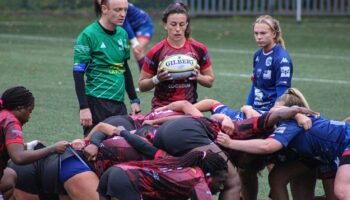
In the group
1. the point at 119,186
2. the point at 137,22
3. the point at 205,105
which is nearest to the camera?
the point at 119,186

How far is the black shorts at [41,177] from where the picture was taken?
274 inches

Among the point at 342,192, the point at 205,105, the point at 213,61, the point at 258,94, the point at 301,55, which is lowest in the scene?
the point at 301,55

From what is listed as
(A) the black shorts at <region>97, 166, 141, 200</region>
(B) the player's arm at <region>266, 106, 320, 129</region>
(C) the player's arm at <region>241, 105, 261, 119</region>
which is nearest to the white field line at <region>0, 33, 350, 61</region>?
(C) the player's arm at <region>241, 105, 261, 119</region>

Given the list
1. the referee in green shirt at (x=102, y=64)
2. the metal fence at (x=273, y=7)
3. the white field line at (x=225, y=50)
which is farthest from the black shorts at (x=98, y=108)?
the metal fence at (x=273, y=7)

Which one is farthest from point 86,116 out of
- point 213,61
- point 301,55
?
point 301,55

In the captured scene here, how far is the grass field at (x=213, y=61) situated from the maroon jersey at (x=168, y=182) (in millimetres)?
1915

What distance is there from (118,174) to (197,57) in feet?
7.59

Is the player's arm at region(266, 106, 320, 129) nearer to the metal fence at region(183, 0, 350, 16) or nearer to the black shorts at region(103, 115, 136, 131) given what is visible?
the black shorts at region(103, 115, 136, 131)

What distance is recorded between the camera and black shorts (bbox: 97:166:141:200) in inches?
249

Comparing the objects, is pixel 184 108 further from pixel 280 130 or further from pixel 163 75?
pixel 280 130

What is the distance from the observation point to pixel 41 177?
22.9ft

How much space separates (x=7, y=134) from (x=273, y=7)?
781 inches

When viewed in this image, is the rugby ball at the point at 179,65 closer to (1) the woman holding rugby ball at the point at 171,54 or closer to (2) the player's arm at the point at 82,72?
(1) the woman holding rugby ball at the point at 171,54

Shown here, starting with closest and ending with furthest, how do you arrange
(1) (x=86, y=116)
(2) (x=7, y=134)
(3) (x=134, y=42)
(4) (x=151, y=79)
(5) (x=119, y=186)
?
(5) (x=119, y=186), (2) (x=7, y=134), (1) (x=86, y=116), (4) (x=151, y=79), (3) (x=134, y=42)
